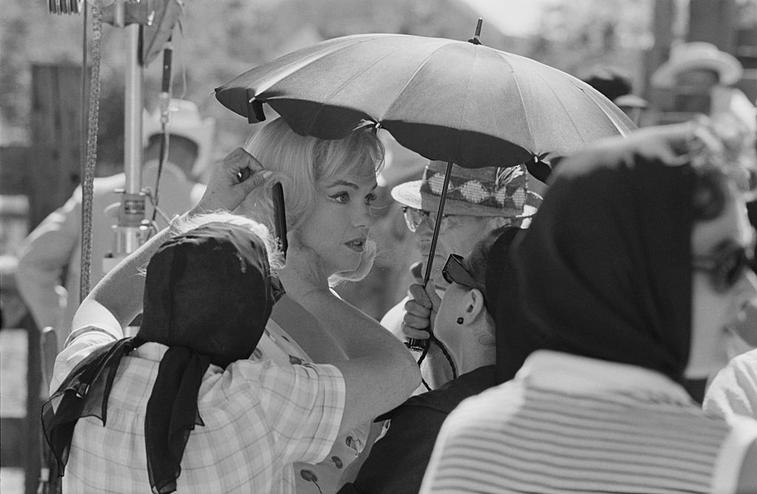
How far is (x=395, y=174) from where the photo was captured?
21.1 ft

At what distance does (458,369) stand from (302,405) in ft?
1.36

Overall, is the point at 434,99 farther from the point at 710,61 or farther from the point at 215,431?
the point at 710,61

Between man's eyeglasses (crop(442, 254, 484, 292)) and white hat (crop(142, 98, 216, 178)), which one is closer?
man's eyeglasses (crop(442, 254, 484, 292))

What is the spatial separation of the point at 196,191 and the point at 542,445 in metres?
4.03

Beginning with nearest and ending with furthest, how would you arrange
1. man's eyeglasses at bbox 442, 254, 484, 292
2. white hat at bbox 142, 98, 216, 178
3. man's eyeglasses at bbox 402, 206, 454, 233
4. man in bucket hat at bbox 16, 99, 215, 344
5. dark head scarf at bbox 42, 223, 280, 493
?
dark head scarf at bbox 42, 223, 280, 493 → man's eyeglasses at bbox 442, 254, 484, 292 → man's eyeglasses at bbox 402, 206, 454, 233 → man in bucket hat at bbox 16, 99, 215, 344 → white hat at bbox 142, 98, 216, 178

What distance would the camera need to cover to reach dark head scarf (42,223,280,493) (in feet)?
6.89

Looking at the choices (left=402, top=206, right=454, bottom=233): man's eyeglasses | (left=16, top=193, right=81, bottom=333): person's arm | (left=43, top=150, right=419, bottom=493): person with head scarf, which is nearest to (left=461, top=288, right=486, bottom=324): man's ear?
(left=43, top=150, right=419, bottom=493): person with head scarf

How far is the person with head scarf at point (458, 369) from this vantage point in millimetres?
2350

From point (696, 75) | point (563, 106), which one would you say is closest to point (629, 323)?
point (563, 106)

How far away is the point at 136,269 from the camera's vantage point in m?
2.67

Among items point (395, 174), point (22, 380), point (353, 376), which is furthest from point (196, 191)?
point (22, 380)

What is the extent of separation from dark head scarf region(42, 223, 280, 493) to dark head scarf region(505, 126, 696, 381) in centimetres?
73

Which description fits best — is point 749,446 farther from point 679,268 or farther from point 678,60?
point 678,60

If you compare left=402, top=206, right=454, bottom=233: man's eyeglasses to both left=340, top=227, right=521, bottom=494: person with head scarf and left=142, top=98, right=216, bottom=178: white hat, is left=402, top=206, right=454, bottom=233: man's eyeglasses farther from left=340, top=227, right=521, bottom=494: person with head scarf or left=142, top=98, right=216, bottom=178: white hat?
left=142, top=98, right=216, bottom=178: white hat
